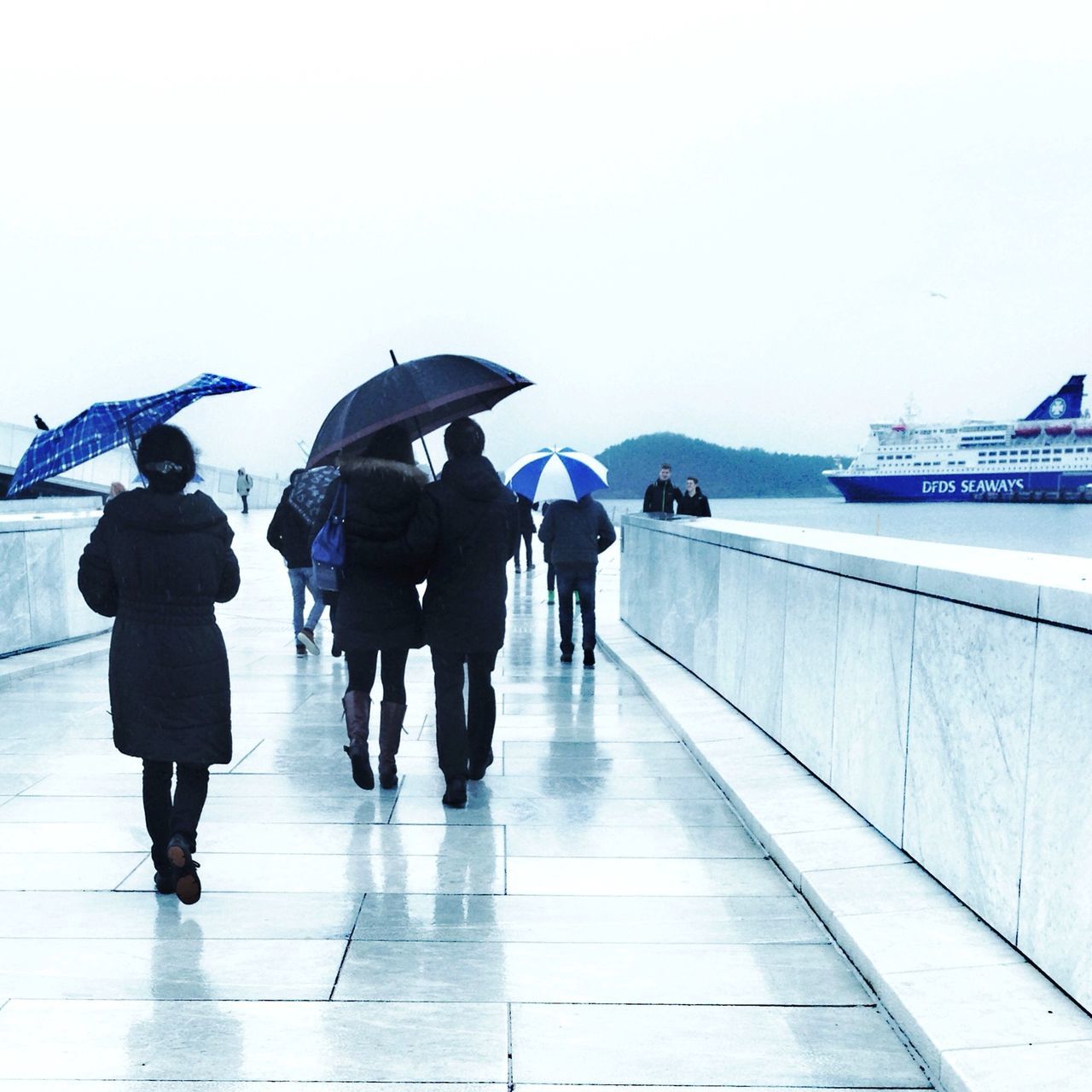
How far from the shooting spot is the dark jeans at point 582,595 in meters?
9.38

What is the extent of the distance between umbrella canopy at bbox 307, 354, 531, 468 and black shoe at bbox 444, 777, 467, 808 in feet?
5.07

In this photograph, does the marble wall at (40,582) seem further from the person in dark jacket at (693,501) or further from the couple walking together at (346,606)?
the person in dark jacket at (693,501)

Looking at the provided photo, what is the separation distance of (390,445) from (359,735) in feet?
4.68

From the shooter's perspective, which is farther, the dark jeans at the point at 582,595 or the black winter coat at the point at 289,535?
the dark jeans at the point at 582,595

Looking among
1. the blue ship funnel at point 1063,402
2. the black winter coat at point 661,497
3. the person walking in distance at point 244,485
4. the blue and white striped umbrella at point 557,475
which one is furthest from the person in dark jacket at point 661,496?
the blue ship funnel at point 1063,402

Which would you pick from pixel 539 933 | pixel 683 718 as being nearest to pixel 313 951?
pixel 539 933

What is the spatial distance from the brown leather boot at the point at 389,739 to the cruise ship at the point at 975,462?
413ft

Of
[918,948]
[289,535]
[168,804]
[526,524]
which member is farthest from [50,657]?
[526,524]

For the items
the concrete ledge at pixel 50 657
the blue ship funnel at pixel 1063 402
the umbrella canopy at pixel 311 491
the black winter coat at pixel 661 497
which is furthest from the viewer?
the blue ship funnel at pixel 1063 402

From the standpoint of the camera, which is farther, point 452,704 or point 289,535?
point 289,535

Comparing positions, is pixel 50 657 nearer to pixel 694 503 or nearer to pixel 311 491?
pixel 311 491

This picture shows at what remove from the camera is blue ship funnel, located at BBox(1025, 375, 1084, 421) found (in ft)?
440

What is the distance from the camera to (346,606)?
4.97 meters

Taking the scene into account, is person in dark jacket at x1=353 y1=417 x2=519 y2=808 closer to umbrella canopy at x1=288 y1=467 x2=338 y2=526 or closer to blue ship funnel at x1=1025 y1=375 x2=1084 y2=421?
umbrella canopy at x1=288 y1=467 x2=338 y2=526
